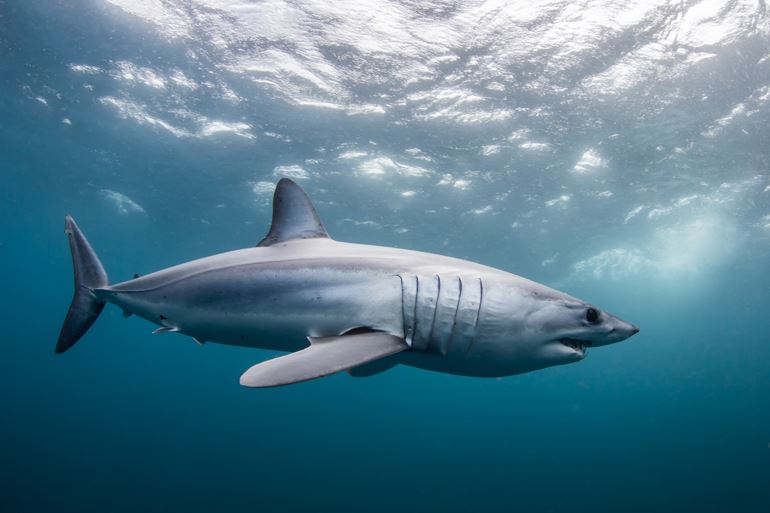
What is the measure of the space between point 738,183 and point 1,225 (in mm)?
55727

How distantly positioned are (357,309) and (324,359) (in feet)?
2.43

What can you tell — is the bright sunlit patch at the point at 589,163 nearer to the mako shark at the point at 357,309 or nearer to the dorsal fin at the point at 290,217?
the dorsal fin at the point at 290,217

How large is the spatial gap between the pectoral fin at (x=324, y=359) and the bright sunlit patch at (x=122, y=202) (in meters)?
26.8

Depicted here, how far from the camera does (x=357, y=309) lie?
3.13 metres

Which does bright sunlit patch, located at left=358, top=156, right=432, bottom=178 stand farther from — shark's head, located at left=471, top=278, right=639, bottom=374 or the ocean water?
shark's head, located at left=471, top=278, right=639, bottom=374

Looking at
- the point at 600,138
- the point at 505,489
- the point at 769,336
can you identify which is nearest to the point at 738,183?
the point at 600,138

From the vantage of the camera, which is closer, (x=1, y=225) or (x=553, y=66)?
(x=553, y=66)

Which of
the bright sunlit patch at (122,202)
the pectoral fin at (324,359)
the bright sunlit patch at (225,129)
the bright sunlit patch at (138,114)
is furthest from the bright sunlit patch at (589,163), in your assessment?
the bright sunlit patch at (122,202)

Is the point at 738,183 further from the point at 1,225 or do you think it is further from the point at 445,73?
the point at 1,225

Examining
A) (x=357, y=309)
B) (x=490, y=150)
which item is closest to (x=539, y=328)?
(x=357, y=309)

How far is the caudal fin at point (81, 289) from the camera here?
4.84 metres

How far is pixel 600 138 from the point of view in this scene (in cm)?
1577

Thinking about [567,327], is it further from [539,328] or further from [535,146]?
[535,146]

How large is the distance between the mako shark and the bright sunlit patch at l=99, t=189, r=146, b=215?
2466 centimetres
